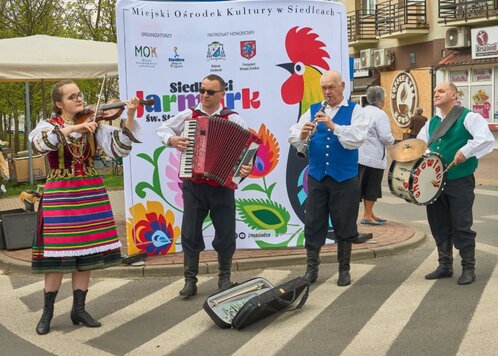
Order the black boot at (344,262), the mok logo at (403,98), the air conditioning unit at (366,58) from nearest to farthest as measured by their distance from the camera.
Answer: the black boot at (344,262), the mok logo at (403,98), the air conditioning unit at (366,58)

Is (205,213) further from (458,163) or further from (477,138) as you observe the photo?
(477,138)

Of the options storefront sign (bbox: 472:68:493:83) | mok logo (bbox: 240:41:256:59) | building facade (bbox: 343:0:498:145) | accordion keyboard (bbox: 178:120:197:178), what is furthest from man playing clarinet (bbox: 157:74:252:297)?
storefront sign (bbox: 472:68:493:83)

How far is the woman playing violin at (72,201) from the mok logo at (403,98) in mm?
25371

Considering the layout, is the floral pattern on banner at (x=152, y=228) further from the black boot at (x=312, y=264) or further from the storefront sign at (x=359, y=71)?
the storefront sign at (x=359, y=71)

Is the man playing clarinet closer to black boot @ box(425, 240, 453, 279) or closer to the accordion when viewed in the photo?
the accordion

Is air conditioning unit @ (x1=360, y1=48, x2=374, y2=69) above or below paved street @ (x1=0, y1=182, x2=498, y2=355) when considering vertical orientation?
above

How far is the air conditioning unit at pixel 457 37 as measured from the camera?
26.0 m

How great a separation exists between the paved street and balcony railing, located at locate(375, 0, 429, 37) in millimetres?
23049

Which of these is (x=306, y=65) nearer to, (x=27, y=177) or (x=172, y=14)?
(x=172, y=14)

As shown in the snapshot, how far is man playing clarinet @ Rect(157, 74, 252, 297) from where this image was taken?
6031 mm

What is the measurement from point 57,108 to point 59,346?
1.72 meters

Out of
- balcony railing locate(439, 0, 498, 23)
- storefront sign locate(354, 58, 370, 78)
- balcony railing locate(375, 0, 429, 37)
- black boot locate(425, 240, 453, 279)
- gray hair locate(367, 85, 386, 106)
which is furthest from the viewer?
storefront sign locate(354, 58, 370, 78)

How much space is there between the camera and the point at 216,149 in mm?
5785

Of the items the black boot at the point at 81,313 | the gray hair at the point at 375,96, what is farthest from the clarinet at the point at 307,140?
the gray hair at the point at 375,96
